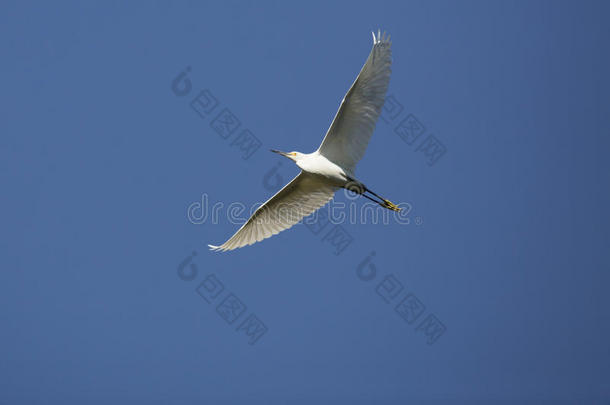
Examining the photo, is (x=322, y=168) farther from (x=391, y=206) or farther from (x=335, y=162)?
(x=391, y=206)

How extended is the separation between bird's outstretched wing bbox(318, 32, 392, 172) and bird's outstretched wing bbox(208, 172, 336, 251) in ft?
3.50

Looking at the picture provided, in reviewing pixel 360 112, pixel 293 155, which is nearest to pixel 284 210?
pixel 293 155

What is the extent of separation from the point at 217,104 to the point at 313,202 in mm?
3414

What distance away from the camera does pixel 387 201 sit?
16.7 m

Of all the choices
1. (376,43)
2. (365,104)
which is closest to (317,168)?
(365,104)

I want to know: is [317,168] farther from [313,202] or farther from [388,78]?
[388,78]

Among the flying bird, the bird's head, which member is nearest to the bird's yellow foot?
the flying bird

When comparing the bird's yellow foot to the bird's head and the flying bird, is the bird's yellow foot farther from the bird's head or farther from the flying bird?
the bird's head

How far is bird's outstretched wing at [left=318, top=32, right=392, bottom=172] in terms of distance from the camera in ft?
45.6

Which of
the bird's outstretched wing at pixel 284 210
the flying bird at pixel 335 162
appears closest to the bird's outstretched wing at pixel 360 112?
the flying bird at pixel 335 162

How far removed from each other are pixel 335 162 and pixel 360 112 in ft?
4.42

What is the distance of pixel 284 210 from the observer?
16.6m

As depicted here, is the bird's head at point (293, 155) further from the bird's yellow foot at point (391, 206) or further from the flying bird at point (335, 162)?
the bird's yellow foot at point (391, 206)

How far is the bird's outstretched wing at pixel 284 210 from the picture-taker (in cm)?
1609
